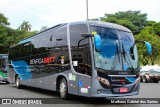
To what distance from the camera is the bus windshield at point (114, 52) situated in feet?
41.4

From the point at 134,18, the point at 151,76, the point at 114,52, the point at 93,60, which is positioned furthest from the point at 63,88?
the point at 134,18

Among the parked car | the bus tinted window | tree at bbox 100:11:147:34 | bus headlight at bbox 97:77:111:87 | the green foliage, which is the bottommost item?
the parked car

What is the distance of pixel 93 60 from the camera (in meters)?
12.5

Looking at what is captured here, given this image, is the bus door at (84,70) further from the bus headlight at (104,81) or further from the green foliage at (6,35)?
the green foliage at (6,35)

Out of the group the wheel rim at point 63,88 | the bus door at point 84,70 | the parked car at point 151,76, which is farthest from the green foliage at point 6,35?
the bus door at point 84,70

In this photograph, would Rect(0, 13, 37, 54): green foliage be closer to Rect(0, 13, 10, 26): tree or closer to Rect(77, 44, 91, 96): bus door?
Rect(0, 13, 10, 26): tree

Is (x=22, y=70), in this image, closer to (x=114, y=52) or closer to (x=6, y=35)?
(x=114, y=52)

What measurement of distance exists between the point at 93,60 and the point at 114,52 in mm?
959

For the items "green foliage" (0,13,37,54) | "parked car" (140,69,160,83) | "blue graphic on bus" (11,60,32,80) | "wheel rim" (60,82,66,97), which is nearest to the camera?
"wheel rim" (60,82,66,97)

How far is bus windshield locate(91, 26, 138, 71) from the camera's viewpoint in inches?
497

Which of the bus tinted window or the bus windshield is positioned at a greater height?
the bus tinted window

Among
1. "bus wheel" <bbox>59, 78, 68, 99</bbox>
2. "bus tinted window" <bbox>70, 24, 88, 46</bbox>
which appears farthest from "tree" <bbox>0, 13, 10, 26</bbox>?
"bus tinted window" <bbox>70, 24, 88, 46</bbox>

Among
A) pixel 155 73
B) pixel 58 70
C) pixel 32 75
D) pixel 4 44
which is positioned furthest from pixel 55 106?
pixel 4 44

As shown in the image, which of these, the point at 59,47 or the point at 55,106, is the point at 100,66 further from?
the point at 59,47
